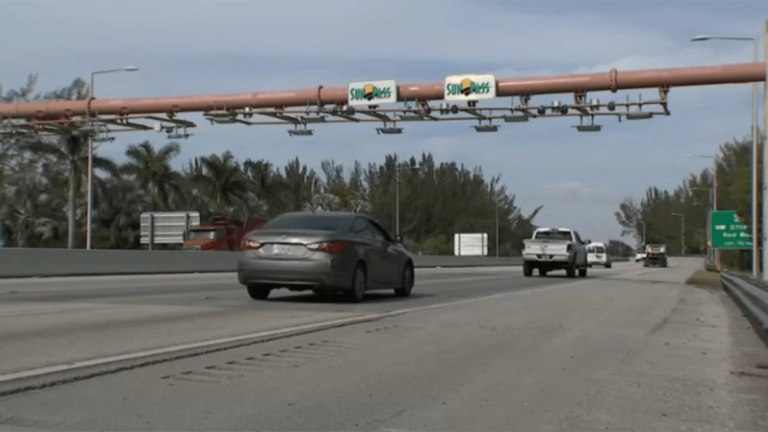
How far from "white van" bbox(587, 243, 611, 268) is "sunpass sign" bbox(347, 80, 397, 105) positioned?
1628 inches

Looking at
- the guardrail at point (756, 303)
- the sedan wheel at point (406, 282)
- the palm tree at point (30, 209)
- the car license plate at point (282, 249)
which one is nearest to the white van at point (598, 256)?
the palm tree at point (30, 209)

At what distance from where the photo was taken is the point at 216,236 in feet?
158

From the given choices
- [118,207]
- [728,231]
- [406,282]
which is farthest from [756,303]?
[118,207]

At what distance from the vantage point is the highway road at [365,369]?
6250 mm

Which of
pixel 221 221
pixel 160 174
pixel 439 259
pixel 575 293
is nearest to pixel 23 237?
pixel 160 174

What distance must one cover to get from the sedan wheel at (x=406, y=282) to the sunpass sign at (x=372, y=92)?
14.8 metres

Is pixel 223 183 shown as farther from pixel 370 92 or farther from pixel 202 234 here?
pixel 370 92

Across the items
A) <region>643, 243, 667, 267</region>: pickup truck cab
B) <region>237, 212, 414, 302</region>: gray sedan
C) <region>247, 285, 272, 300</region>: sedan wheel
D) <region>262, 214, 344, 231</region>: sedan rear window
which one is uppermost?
<region>262, 214, 344, 231</region>: sedan rear window

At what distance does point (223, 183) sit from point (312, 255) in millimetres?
63988

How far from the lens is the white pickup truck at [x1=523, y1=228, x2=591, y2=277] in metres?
33.7

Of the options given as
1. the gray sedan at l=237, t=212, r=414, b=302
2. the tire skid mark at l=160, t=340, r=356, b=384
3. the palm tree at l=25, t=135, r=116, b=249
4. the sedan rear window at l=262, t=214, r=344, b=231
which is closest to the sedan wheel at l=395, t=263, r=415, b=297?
the gray sedan at l=237, t=212, r=414, b=302

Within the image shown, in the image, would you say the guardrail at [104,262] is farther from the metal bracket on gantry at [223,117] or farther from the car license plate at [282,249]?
the car license plate at [282,249]

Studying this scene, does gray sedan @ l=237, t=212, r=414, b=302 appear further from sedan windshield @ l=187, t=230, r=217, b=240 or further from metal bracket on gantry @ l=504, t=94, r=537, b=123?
sedan windshield @ l=187, t=230, r=217, b=240

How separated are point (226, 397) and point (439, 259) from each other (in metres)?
47.6
